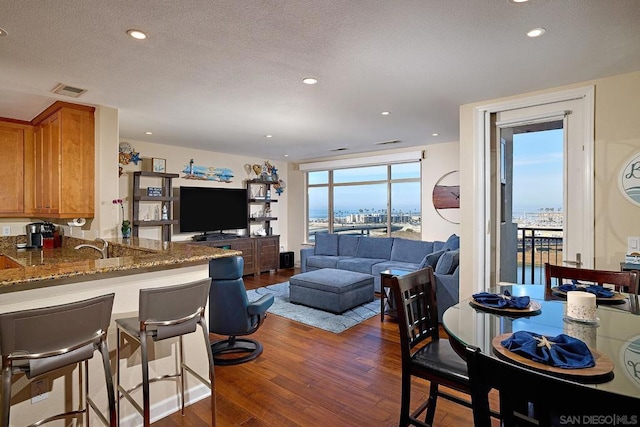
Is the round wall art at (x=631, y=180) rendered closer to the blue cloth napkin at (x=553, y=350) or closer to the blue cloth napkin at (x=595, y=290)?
the blue cloth napkin at (x=595, y=290)

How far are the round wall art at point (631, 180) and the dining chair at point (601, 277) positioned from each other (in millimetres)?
842

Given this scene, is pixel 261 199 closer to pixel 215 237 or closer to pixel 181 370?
pixel 215 237

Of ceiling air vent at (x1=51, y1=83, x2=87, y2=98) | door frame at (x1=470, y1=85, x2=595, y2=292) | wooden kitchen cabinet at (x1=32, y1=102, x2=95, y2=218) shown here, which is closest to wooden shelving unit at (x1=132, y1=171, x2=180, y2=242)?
wooden kitchen cabinet at (x1=32, y1=102, x2=95, y2=218)

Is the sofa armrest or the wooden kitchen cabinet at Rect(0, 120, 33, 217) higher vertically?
the wooden kitchen cabinet at Rect(0, 120, 33, 217)

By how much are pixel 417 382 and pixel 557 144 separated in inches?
102

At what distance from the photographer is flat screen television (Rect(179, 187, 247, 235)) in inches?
241

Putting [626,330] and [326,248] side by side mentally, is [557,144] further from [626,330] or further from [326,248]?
[326,248]

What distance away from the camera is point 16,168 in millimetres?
3934

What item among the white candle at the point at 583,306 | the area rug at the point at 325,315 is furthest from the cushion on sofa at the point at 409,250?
the white candle at the point at 583,306

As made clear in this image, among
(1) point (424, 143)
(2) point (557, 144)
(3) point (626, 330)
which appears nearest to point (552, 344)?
(3) point (626, 330)

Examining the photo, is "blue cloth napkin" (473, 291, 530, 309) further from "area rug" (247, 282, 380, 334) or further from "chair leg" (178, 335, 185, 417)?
"area rug" (247, 282, 380, 334)

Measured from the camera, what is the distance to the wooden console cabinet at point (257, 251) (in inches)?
260

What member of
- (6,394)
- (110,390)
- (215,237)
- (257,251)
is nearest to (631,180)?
(110,390)

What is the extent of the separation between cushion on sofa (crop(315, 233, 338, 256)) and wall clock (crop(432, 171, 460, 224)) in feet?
6.77
